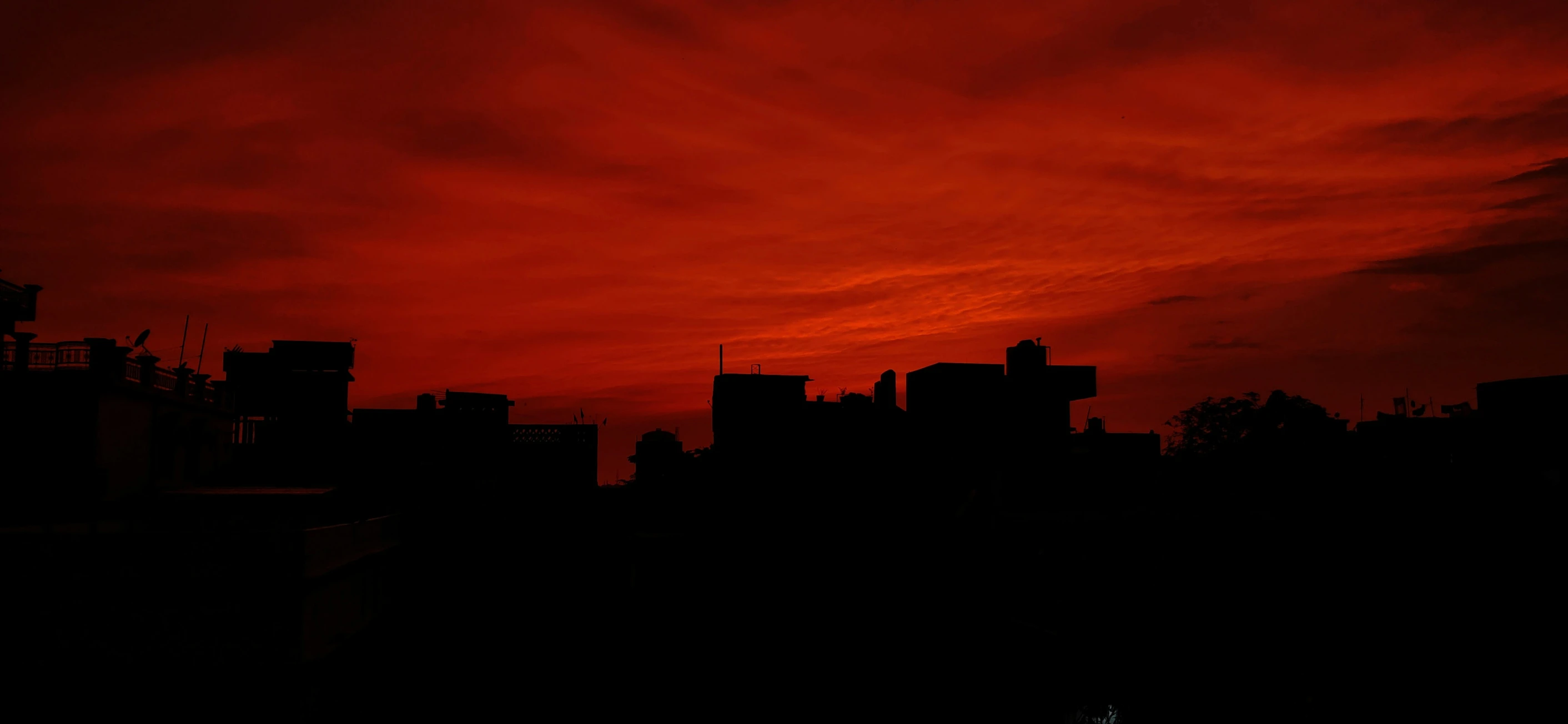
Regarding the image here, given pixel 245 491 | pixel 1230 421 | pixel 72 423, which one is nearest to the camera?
pixel 72 423

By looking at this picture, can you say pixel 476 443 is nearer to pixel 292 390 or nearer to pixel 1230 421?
pixel 292 390

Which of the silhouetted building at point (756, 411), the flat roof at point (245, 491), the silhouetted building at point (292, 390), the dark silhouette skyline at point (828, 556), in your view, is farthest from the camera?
the silhouetted building at point (292, 390)

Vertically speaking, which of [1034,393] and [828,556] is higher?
[1034,393]

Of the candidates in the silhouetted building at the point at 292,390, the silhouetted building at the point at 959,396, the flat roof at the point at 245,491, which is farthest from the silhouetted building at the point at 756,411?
the silhouetted building at the point at 292,390

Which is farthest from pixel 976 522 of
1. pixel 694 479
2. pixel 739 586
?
pixel 694 479

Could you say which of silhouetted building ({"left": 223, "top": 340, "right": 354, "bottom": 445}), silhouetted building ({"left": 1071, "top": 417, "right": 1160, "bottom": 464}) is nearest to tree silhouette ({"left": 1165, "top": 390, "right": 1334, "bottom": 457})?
silhouetted building ({"left": 1071, "top": 417, "right": 1160, "bottom": 464})

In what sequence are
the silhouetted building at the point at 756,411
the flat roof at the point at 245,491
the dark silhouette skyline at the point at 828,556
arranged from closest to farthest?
1. the dark silhouette skyline at the point at 828,556
2. the flat roof at the point at 245,491
3. the silhouetted building at the point at 756,411

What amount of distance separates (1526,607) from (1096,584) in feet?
33.9

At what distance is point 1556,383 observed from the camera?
42.2 meters

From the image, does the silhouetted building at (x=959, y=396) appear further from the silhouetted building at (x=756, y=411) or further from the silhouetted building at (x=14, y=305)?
the silhouetted building at (x=14, y=305)

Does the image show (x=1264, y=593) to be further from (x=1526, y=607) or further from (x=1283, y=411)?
(x=1283, y=411)

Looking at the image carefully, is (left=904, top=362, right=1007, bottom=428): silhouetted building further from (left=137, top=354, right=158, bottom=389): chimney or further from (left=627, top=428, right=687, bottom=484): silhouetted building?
(left=137, top=354, right=158, bottom=389): chimney

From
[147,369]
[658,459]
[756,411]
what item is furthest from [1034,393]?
[147,369]

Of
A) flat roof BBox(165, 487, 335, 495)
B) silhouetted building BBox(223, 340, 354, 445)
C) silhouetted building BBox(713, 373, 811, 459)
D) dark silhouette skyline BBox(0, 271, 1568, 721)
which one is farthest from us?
silhouetted building BBox(223, 340, 354, 445)
